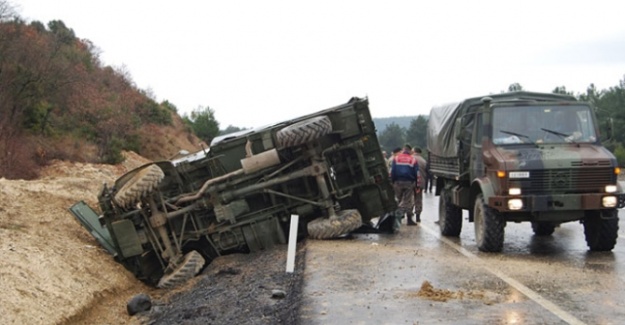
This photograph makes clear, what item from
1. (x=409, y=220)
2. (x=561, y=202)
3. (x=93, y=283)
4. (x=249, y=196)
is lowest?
(x=409, y=220)

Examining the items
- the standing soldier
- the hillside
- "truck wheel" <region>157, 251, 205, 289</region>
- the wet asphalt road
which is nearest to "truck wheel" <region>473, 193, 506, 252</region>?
the wet asphalt road

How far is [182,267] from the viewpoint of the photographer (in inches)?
463

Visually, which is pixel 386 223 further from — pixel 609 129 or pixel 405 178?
pixel 609 129

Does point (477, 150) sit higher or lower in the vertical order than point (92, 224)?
lower

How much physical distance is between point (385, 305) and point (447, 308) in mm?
646

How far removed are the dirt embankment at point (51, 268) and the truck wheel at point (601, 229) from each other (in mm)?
6927

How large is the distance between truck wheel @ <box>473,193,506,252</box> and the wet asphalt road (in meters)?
0.17

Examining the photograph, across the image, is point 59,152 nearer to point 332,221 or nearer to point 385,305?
point 332,221

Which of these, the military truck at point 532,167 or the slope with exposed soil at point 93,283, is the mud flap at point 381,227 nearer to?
the military truck at point 532,167

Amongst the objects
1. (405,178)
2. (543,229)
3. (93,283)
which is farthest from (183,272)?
(543,229)

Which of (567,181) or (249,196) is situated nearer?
(567,181)

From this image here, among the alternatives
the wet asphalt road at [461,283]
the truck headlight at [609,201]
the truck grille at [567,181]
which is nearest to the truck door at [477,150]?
the truck grille at [567,181]

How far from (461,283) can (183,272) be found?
4861mm

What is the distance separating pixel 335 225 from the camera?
1241 centimetres
